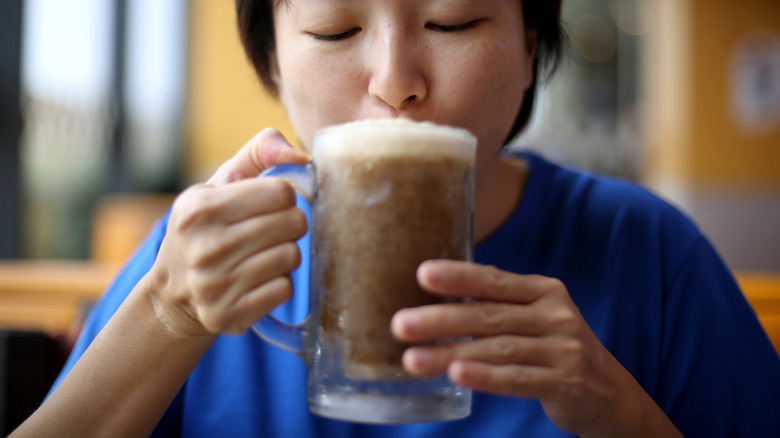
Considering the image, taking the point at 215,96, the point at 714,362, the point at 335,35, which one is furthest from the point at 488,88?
the point at 215,96

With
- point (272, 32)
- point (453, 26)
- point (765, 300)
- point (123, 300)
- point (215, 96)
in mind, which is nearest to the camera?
point (453, 26)

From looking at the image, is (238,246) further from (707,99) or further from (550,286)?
(707,99)

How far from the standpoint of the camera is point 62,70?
5.07 metres

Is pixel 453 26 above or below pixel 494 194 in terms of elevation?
above

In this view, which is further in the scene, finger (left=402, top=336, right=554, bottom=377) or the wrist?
the wrist

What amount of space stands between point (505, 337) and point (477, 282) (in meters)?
0.07

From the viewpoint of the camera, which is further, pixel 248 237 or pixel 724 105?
pixel 724 105

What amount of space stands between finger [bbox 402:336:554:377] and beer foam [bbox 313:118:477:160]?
20 cm

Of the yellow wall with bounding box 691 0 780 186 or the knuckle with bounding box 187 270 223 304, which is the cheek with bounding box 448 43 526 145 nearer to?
the knuckle with bounding box 187 270 223 304

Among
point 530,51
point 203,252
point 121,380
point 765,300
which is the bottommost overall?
point 765,300

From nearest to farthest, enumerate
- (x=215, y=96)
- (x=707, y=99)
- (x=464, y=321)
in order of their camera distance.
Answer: (x=464, y=321) → (x=707, y=99) → (x=215, y=96)

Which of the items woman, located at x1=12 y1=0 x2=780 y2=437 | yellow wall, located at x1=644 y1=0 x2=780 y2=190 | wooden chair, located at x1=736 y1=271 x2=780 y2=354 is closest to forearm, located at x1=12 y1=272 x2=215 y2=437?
woman, located at x1=12 y1=0 x2=780 y2=437

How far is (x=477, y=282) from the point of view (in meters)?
0.64

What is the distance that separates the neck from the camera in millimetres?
1136
